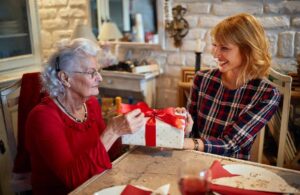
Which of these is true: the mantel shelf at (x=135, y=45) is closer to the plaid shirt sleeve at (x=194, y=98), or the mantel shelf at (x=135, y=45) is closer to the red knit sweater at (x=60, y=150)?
the plaid shirt sleeve at (x=194, y=98)

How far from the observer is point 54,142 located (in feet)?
4.00

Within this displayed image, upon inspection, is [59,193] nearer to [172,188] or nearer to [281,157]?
[172,188]

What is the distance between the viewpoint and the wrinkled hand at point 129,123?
1231 mm

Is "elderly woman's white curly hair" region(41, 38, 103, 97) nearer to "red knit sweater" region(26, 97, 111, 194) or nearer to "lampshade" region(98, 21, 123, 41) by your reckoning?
"red knit sweater" region(26, 97, 111, 194)

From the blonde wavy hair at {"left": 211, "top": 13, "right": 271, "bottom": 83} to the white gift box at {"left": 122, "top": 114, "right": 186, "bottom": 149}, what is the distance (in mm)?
506

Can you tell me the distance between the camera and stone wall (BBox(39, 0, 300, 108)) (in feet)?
7.16

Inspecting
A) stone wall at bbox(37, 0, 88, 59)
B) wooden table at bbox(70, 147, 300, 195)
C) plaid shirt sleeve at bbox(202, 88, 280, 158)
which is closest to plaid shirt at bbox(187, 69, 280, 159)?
plaid shirt sleeve at bbox(202, 88, 280, 158)

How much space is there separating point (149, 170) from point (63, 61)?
2.02 feet

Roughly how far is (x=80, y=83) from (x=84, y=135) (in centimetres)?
23

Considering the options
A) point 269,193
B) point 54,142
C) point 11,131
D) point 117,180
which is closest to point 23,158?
point 11,131

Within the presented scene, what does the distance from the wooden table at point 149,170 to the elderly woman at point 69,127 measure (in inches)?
2.6

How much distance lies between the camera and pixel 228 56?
1.54m

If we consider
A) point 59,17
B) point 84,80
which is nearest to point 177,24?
point 59,17

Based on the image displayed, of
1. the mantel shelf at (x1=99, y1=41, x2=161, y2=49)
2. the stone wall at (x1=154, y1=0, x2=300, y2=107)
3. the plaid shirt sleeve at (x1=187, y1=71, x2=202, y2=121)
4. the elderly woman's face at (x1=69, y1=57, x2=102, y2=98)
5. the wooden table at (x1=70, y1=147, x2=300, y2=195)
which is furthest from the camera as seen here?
the mantel shelf at (x1=99, y1=41, x2=161, y2=49)
